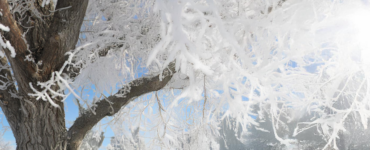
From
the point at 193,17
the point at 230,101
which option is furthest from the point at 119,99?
the point at 193,17

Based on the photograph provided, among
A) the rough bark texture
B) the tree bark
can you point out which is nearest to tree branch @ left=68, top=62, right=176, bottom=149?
the rough bark texture

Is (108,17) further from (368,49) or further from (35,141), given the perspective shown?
(368,49)

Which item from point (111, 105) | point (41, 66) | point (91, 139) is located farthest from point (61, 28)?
point (91, 139)

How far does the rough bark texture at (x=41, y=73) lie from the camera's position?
7.83ft

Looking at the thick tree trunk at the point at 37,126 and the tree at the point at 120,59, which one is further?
the thick tree trunk at the point at 37,126

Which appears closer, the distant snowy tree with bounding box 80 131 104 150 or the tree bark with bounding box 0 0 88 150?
the tree bark with bounding box 0 0 88 150

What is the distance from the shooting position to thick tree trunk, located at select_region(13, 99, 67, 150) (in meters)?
2.54

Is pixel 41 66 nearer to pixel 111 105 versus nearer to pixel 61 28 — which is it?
pixel 61 28

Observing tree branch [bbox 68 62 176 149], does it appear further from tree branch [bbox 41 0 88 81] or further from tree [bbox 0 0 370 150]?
tree branch [bbox 41 0 88 81]

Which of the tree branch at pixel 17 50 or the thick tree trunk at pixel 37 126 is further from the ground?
the tree branch at pixel 17 50

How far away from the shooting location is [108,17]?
333 cm

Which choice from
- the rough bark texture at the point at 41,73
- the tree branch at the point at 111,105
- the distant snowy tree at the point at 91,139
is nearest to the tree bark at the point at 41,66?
the rough bark texture at the point at 41,73

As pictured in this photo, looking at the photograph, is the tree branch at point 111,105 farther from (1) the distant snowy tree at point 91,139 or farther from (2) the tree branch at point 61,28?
(1) the distant snowy tree at point 91,139

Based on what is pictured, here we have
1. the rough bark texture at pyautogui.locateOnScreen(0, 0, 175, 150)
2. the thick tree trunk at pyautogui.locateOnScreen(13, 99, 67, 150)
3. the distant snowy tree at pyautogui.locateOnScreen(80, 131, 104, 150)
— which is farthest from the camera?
the distant snowy tree at pyautogui.locateOnScreen(80, 131, 104, 150)
